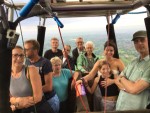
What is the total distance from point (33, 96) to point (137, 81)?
0.59 m

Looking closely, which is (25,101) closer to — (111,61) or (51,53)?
(111,61)

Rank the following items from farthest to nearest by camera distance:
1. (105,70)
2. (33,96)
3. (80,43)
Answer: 1. (80,43)
2. (105,70)
3. (33,96)

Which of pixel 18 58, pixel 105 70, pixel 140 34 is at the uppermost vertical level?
pixel 140 34

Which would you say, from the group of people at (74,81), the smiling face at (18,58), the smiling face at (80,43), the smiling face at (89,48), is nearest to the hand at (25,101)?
the group of people at (74,81)

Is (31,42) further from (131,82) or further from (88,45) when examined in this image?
(88,45)

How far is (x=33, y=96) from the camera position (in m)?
1.53

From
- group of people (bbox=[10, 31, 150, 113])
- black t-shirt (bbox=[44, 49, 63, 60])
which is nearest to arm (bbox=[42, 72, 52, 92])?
group of people (bbox=[10, 31, 150, 113])

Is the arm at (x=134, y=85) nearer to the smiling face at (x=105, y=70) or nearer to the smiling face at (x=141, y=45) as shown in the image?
the smiling face at (x=141, y=45)

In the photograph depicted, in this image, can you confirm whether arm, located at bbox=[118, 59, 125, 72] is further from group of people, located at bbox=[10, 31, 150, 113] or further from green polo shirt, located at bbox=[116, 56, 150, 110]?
green polo shirt, located at bbox=[116, 56, 150, 110]

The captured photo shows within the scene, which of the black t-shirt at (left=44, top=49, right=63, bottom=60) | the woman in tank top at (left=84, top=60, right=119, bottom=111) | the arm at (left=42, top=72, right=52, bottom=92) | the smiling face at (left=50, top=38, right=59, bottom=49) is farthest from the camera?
the smiling face at (left=50, top=38, right=59, bottom=49)

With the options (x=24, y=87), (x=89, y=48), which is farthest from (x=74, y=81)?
(x=89, y=48)

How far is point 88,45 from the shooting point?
3018 millimetres

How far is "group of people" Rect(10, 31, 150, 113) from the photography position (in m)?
1.55

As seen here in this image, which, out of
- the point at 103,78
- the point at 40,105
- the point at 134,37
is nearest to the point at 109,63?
the point at 103,78
